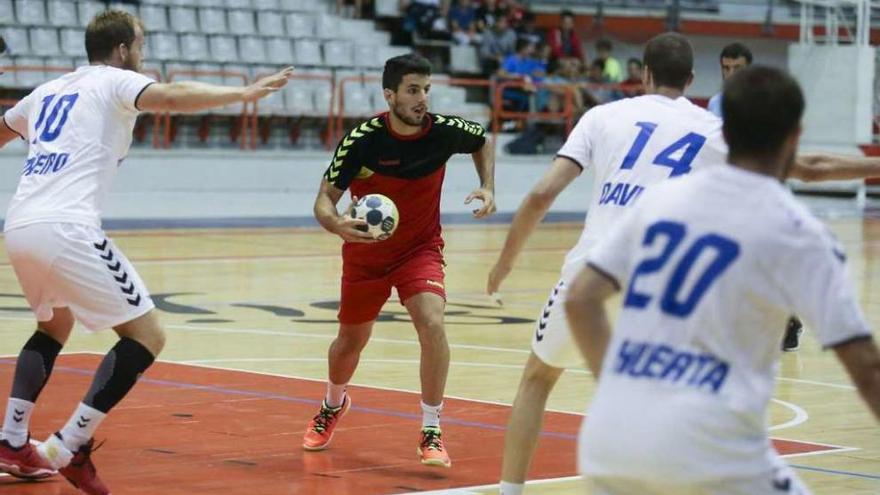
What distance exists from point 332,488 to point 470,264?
406 inches

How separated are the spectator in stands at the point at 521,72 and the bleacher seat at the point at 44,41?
7611mm

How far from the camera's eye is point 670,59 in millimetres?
5691

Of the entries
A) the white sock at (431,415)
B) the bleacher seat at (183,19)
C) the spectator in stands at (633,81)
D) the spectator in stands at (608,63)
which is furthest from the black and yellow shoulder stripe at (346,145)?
the spectator in stands at (608,63)

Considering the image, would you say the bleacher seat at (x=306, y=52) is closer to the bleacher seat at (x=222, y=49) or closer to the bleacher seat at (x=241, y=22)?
the bleacher seat at (x=241, y=22)

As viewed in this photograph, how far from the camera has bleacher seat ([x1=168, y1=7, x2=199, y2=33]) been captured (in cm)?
2559

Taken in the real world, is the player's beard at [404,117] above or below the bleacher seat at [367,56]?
above

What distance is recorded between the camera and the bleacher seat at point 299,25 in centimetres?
2709

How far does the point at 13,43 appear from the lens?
77.7 ft

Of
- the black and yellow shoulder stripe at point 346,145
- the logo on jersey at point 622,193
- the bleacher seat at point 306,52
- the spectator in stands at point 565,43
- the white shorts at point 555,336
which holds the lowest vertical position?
the spectator in stands at point 565,43

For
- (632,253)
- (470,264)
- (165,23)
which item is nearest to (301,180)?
(165,23)

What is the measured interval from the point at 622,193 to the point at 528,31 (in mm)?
23721

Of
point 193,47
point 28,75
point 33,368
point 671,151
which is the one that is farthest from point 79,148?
point 193,47

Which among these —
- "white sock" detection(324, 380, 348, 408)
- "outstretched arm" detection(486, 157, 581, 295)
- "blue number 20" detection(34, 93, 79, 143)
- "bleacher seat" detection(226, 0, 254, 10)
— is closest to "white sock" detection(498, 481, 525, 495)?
"outstretched arm" detection(486, 157, 581, 295)

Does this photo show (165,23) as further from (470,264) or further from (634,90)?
(470,264)
